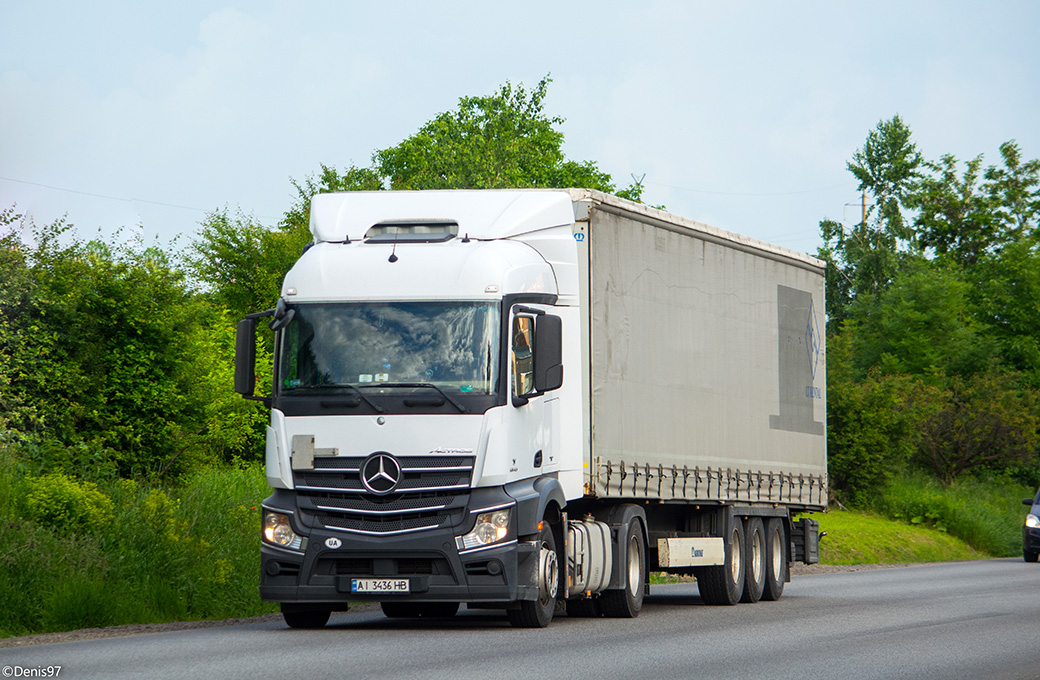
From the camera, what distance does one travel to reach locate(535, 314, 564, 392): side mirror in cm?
1336

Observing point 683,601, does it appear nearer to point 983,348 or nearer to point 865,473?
point 865,473

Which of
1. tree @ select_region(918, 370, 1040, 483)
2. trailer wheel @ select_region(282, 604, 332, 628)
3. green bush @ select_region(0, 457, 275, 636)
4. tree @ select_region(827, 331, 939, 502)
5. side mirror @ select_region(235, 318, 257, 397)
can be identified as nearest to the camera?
side mirror @ select_region(235, 318, 257, 397)

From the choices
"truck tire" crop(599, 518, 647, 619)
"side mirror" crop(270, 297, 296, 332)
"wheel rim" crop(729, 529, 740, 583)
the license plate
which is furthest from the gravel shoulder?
"wheel rim" crop(729, 529, 740, 583)

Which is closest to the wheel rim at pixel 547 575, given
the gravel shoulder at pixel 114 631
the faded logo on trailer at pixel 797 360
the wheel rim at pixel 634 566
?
the wheel rim at pixel 634 566

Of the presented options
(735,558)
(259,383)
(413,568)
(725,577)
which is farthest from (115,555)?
(259,383)

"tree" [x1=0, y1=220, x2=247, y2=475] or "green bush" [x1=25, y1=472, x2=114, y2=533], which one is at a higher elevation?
"tree" [x1=0, y1=220, x2=247, y2=475]

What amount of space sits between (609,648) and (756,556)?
764 centimetres

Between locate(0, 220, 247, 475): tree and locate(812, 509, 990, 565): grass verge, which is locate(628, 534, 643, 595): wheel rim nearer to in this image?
locate(0, 220, 247, 475): tree

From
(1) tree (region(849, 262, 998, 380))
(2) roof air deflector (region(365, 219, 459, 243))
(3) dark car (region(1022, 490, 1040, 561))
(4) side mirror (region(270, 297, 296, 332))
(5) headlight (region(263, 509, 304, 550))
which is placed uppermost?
(1) tree (region(849, 262, 998, 380))

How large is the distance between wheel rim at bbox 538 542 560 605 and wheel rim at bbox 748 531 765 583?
5902 millimetres

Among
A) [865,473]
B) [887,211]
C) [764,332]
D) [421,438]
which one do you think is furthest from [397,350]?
[887,211]

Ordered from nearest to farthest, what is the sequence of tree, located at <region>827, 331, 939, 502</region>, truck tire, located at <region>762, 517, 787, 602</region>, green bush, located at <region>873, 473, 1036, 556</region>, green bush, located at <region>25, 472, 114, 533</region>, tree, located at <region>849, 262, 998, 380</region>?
green bush, located at <region>25, 472, 114, 533</region> < truck tire, located at <region>762, 517, 787, 602</region> < green bush, located at <region>873, 473, 1036, 556</region> < tree, located at <region>827, 331, 939, 502</region> < tree, located at <region>849, 262, 998, 380</region>

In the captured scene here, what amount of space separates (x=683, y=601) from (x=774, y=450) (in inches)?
94.9

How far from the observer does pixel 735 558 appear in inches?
744
